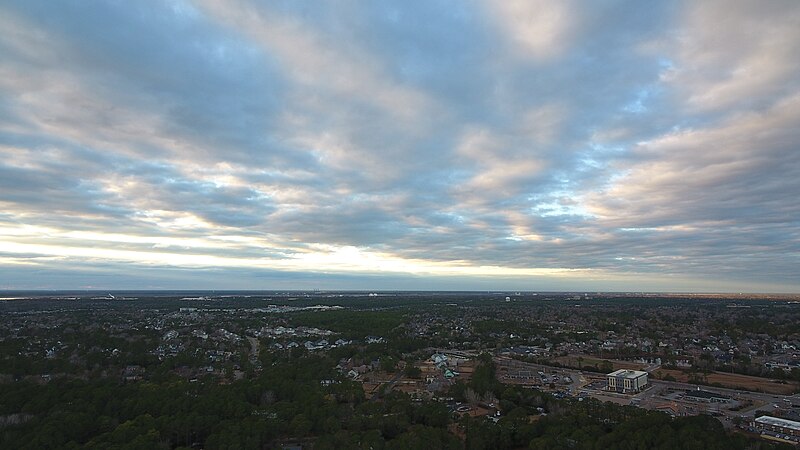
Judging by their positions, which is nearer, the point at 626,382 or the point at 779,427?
the point at 779,427

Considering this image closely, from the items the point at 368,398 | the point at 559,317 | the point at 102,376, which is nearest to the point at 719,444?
the point at 368,398

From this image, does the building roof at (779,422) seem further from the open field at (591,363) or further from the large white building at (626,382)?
the open field at (591,363)

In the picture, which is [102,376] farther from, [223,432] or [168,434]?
[223,432]

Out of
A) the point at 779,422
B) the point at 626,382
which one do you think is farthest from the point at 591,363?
the point at 779,422

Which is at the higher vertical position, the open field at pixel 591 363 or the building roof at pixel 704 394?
the building roof at pixel 704 394

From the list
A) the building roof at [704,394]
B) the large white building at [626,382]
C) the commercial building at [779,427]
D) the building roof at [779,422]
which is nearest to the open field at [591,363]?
the large white building at [626,382]

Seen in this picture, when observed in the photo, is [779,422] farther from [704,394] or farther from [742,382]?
[742,382]
